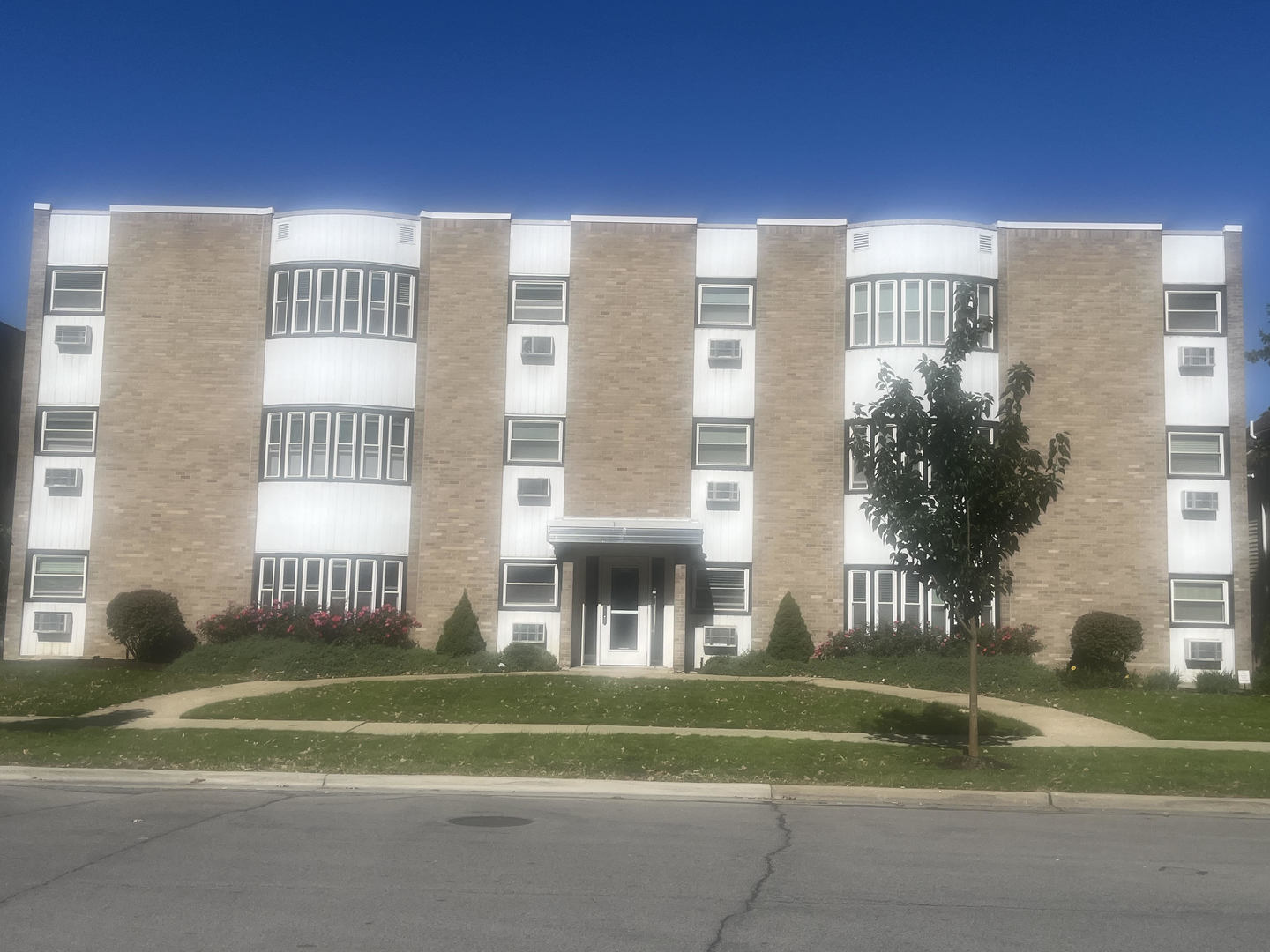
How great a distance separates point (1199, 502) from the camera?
25.8 meters

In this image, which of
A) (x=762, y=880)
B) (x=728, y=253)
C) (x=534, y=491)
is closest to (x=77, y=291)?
(x=534, y=491)

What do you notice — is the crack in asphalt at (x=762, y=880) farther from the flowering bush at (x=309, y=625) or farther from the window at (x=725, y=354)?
the window at (x=725, y=354)

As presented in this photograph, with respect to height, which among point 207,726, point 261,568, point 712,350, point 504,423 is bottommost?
point 207,726

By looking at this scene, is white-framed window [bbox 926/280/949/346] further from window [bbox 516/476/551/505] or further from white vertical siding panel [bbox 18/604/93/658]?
white vertical siding panel [bbox 18/604/93/658]

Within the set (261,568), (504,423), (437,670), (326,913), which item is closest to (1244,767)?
(326,913)

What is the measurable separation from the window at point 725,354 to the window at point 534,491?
427 cm

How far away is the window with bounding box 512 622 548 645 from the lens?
1026 inches

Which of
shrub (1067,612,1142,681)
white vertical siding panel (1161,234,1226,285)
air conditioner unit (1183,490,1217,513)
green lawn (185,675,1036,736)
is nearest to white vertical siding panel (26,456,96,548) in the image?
green lawn (185,675,1036,736)

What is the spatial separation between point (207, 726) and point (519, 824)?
740 centimetres

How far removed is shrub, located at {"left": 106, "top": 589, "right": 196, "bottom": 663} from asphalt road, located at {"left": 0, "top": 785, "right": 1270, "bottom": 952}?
12.8m

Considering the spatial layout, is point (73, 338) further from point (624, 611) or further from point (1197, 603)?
point (1197, 603)

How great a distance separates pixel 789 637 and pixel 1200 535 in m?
8.70

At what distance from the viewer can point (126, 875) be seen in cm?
837

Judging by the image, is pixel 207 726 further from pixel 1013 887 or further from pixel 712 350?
pixel 712 350
